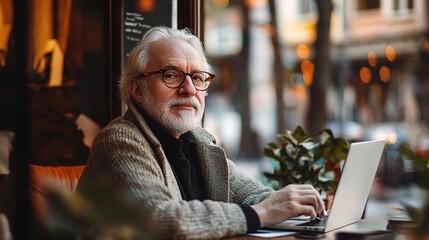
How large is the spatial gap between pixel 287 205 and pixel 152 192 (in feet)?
1.37

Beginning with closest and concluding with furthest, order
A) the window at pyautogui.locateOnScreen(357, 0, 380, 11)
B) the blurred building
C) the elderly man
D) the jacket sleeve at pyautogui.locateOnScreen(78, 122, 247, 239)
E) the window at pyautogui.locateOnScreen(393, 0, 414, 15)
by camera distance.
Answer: the jacket sleeve at pyautogui.locateOnScreen(78, 122, 247, 239) → the elderly man → the blurred building → the window at pyautogui.locateOnScreen(393, 0, 414, 15) → the window at pyautogui.locateOnScreen(357, 0, 380, 11)

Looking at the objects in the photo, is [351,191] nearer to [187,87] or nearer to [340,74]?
[187,87]

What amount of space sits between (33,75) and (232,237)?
2.73 m

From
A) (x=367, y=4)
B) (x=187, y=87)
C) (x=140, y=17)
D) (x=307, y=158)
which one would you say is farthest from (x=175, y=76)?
(x=367, y=4)

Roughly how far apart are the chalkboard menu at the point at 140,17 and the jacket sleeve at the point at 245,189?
1427 millimetres

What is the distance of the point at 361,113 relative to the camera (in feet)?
64.7

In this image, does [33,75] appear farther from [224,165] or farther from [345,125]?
[345,125]

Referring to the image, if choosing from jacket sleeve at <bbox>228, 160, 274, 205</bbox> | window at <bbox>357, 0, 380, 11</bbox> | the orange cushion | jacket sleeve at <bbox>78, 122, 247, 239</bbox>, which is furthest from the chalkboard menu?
window at <bbox>357, 0, 380, 11</bbox>

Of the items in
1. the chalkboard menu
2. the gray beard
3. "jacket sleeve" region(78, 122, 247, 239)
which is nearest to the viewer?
"jacket sleeve" region(78, 122, 247, 239)

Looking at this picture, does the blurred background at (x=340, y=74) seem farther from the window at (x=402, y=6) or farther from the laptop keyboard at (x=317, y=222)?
the laptop keyboard at (x=317, y=222)

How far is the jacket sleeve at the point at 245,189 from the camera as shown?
2660mm

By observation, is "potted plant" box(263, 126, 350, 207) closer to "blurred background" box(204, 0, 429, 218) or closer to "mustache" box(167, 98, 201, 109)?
"mustache" box(167, 98, 201, 109)

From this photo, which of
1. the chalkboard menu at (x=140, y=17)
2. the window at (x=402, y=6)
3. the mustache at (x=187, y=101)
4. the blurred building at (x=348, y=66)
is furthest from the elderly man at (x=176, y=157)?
the window at (x=402, y=6)

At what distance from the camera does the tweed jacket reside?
1.91 meters
